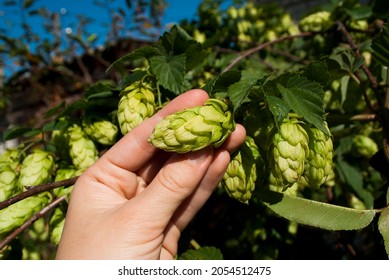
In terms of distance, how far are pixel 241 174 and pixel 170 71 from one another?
1.31 ft

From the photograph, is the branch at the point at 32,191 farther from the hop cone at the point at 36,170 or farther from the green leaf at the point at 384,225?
the green leaf at the point at 384,225

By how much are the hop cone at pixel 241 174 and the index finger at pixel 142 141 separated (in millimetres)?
179

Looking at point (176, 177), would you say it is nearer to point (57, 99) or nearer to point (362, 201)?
point (362, 201)

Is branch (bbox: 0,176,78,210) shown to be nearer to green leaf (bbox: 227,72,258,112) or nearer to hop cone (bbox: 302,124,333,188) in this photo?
green leaf (bbox: 227,72,258,112)

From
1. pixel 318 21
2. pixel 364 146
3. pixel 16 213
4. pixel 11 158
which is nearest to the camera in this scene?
pixel 16 213

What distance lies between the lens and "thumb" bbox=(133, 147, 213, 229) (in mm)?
964

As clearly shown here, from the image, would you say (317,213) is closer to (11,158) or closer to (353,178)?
(353,178)

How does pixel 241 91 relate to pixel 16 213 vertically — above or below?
above

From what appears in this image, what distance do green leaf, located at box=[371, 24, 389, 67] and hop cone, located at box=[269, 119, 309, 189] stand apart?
378mm

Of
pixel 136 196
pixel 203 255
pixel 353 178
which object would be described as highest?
pixel 136 196

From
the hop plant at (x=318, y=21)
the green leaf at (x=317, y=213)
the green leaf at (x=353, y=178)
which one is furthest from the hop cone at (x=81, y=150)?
the hop plant at (x=318, y=21)

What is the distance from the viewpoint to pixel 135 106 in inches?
44.1

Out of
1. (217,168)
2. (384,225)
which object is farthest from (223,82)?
(384,225)

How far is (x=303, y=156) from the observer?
96cm
